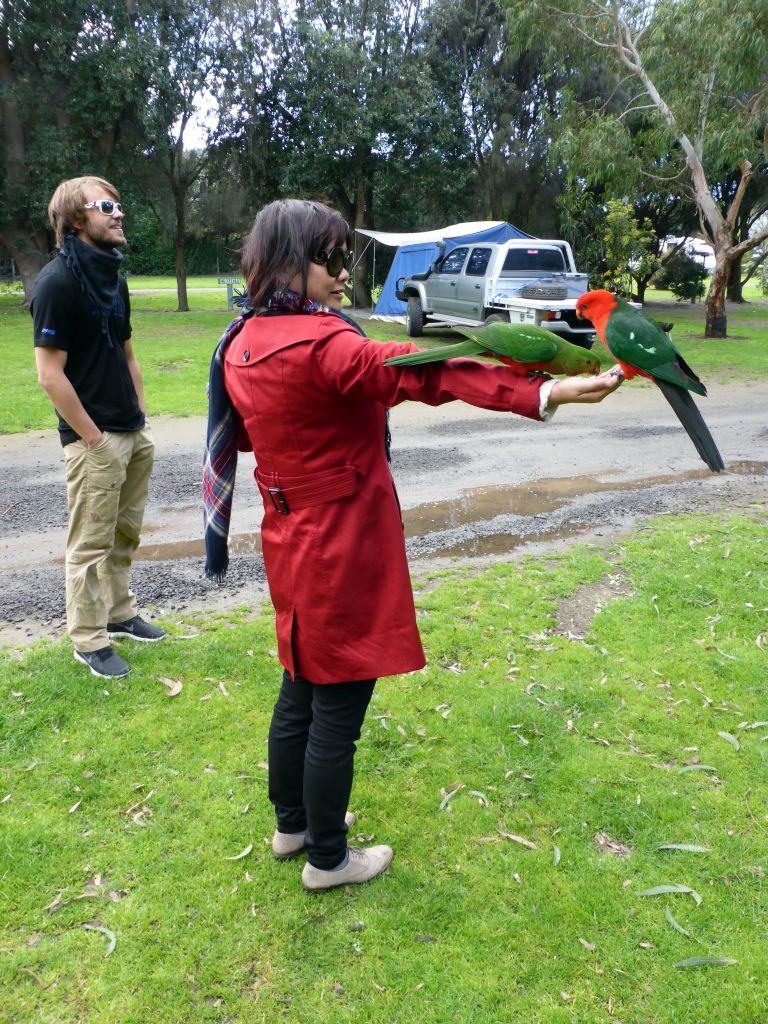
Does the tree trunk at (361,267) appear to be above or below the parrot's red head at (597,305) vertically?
above

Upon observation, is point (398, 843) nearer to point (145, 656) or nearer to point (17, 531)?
point (145, 656)

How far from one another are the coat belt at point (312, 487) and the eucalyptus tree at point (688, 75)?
1685cm

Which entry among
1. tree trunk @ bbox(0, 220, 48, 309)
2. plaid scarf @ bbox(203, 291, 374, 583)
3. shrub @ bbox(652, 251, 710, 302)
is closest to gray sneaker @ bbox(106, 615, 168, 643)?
plaid scarf @ bbox(203, 291, 374, 583)

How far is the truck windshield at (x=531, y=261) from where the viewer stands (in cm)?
1551

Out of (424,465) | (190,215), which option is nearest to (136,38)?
(190,215)

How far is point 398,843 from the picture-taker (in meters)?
2.85

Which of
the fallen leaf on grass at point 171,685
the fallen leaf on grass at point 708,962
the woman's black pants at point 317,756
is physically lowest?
the fallen leaf on grass at point 171,685

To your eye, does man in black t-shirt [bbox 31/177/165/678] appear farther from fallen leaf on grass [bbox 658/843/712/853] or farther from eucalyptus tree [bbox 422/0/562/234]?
eucalyptus tree [bbox 422/0/562/234]

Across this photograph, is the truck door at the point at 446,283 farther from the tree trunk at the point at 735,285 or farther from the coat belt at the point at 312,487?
the tree trunk at the point at 735,285

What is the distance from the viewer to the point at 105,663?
12.6ft

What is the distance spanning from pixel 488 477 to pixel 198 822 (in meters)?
5.15

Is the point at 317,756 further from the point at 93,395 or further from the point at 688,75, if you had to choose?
the point at 688,75

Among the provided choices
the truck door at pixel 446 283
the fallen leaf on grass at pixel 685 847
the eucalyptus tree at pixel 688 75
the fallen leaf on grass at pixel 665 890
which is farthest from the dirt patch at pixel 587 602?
the eucalyptus tree at pixel 688 75

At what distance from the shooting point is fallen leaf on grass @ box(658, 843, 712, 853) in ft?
9.11
